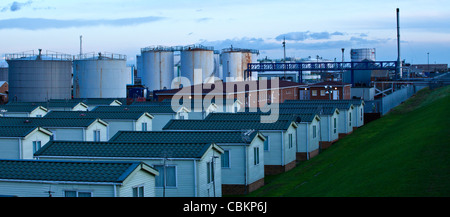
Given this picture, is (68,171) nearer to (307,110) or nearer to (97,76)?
(307,110)

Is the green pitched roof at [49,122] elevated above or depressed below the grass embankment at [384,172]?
above

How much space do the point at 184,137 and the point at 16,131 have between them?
33.1 ft

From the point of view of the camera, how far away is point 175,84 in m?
80.4

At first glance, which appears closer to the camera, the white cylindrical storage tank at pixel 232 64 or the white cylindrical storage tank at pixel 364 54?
the white cylindrical storage tank at pixel 232 64

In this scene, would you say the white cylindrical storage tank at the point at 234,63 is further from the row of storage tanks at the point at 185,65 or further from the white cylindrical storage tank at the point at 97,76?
the white cylindrical storage tank at the point at 97,76

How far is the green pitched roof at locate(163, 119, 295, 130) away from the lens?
104 ft

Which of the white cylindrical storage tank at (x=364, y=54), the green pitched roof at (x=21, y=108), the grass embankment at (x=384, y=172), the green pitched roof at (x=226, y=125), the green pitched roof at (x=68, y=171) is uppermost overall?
the white cylindrical storage tank at (x=364, y=54)

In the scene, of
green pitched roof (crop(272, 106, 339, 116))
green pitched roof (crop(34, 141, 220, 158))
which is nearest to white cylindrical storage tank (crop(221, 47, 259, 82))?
green pitched roof (crop(272, 106, 339, 116))

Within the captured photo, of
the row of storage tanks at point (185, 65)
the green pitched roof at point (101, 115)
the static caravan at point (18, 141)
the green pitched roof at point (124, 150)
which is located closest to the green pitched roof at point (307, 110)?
the green pitched roof at point (101, 115)

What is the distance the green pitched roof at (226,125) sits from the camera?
1251 inches

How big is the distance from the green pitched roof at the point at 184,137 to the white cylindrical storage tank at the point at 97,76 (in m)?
37.6

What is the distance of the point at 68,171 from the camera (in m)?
18.5

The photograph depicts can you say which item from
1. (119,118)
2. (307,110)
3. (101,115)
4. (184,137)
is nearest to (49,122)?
(101,115)
